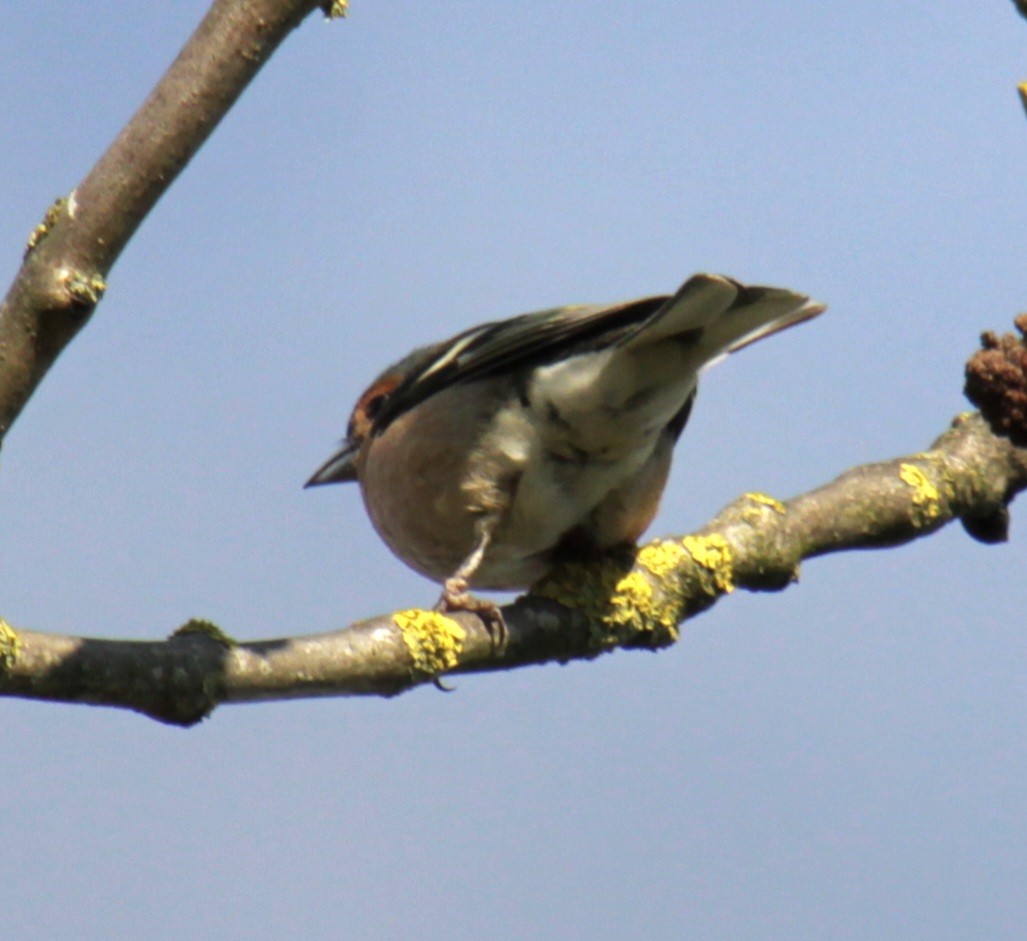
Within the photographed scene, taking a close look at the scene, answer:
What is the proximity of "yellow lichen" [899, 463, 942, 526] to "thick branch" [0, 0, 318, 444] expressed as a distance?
9.74ft

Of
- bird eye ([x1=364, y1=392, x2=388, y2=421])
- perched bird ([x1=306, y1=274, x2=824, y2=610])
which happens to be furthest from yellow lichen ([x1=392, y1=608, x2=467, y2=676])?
bird eye ([x1=364, y1=392, x2=388, y2=421])

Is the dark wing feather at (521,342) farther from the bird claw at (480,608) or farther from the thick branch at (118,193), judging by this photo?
the thick branch at (118,193)

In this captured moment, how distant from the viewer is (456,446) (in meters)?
5.13

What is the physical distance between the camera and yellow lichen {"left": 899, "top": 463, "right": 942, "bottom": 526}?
15.6ft

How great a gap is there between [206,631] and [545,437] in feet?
6.85

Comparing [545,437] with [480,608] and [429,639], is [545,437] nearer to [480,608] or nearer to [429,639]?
[480,608]

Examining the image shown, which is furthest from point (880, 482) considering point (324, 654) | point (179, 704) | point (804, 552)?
point (179, 704)

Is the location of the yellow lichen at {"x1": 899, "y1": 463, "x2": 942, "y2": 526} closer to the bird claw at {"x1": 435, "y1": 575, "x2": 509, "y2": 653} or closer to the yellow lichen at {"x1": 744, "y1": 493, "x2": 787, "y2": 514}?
the yellow lichen at {"x1": 744, "y1": 493, "x2": 787, "y2": 514}

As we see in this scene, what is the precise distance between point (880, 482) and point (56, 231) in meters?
3.07

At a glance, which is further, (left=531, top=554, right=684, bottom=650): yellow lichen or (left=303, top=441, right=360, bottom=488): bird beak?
(left=303, top=441, right=360, bottom=488): bird beak

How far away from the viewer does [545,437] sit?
5.05 m

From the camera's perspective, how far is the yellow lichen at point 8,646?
8.89 ft

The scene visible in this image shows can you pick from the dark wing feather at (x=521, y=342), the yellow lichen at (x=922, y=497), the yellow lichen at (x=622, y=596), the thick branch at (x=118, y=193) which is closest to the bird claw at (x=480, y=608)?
the yellow lichen at (x=622, y=596)

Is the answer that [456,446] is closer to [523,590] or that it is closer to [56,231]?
[523,590]
